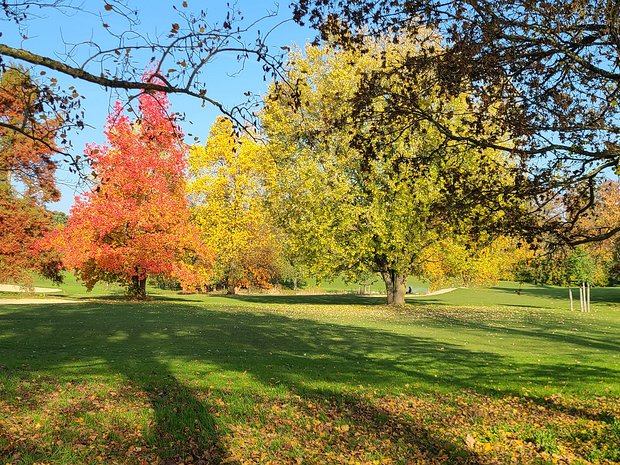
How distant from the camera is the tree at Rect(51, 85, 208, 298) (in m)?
26.5

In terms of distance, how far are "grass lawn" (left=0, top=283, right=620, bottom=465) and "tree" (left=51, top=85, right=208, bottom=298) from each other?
11.9m

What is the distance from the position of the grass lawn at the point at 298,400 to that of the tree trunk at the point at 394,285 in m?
15.9

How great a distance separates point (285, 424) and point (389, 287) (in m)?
25.6

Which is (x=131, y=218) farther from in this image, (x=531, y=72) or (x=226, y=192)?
(x=531, y=72)

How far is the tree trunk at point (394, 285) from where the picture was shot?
31.0 m

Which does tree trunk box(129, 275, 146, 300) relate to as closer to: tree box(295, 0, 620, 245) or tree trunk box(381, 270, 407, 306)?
tree trunk box(381, 270, 407, 306)

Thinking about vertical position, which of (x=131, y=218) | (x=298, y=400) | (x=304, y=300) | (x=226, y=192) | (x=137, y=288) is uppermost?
(x=226, y=192)

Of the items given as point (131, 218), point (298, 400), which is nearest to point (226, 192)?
point (131, 218)

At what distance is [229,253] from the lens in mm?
38500

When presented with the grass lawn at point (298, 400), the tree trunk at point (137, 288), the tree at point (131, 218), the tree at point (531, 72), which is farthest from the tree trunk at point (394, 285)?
the tree at point (531, 72)

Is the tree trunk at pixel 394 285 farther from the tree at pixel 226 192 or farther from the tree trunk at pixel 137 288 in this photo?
the tree trunk at pixel 137 288

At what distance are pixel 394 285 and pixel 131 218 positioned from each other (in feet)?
53.0

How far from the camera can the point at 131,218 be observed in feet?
88.0

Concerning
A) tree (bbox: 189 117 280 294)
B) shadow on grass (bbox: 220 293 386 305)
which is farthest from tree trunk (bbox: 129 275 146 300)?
shadow on grass (bbox: 220 293 386 305)
